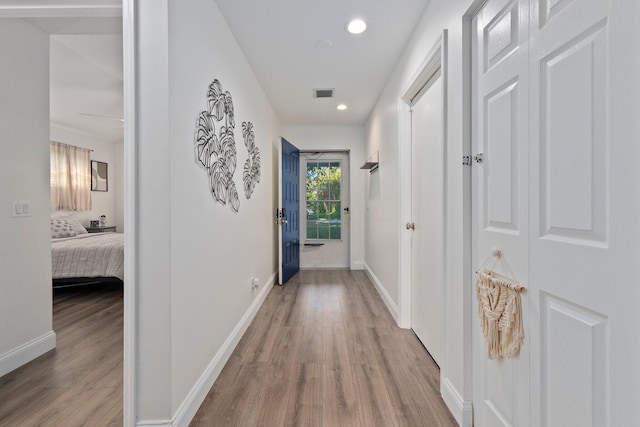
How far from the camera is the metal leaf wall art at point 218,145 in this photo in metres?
1.80

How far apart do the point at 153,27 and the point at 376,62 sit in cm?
210

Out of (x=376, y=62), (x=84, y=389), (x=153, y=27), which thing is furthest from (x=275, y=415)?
(x=376, y=62)

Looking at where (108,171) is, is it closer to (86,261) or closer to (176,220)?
(86,261)

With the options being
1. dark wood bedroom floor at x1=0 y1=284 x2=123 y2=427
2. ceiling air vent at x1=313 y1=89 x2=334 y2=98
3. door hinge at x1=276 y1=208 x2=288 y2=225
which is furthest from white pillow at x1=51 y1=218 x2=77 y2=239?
ceiling air vent at x1=313 y1=89 x2=334 y2=98

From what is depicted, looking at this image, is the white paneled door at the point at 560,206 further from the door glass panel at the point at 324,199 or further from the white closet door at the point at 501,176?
the door glass panel at the point at 324,199

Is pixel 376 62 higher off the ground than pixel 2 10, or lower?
higher

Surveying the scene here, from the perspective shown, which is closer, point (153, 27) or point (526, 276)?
point (526, 276)

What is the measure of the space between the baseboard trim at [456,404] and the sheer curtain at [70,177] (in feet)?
20.1

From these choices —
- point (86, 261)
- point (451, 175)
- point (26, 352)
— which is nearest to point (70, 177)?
point (86, 261)

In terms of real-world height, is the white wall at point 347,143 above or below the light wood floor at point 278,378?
above

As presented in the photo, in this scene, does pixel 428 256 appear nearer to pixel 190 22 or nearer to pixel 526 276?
pixel 526 276

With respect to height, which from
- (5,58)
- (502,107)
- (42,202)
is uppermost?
(5,58)

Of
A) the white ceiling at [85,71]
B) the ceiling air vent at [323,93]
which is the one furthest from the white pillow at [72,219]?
the ceiling air vent at [323,93]

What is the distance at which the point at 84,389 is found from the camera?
1807 millimetres
